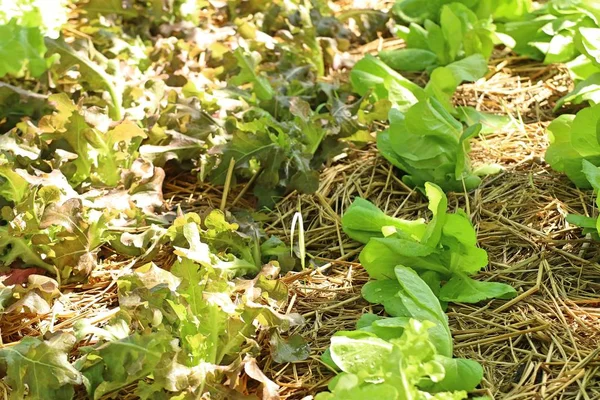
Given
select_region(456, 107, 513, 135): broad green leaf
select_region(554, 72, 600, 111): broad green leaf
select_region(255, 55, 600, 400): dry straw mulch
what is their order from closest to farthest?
select_region(255, 55, 600, 400): dry straw mulch < select_region(554, 72, 600, 111): broad green leaf < select_region(456, 107, 513, 135): broad green leaf

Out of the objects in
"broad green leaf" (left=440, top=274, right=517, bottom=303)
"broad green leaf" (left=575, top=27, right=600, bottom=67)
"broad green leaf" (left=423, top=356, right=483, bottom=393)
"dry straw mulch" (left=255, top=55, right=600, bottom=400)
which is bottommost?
"dry straw mulch" (left=255, top=55, right=600, bottom=400)

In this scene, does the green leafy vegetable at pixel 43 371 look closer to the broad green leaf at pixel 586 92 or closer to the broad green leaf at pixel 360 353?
the broad green leaf at pixel 360 353

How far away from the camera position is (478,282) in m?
1.79

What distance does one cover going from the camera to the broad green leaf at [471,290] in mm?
1744

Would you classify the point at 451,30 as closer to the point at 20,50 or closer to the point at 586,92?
the point at 586,92

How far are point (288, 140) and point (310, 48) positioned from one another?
0.65 m

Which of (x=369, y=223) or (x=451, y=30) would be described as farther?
(x=451, y=30)

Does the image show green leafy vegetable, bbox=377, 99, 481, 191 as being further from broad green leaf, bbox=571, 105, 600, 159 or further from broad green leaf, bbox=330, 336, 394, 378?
broad green leaf, bbox=330, 336, 394, 378

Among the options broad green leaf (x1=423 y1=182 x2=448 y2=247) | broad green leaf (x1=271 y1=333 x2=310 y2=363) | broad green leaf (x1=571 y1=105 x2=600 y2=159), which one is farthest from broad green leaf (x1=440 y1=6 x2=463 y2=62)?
broad green leaf (x1=271 y1=333 x2=310 y2=363)

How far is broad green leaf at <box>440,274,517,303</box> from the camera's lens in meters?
1.74

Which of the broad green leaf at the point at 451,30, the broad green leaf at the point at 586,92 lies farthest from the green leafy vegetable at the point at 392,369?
the broad green leaf at the point at 451,30

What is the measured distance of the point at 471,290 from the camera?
69.5 inches

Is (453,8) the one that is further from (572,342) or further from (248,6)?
(572,342)

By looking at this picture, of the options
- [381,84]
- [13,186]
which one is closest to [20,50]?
[13,186]
